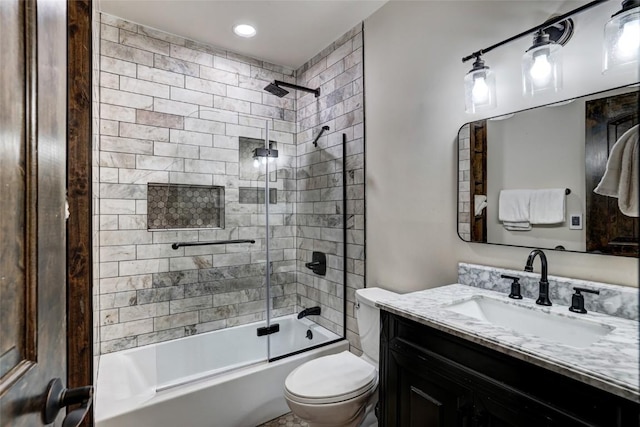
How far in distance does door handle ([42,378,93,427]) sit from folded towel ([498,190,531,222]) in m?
1.60

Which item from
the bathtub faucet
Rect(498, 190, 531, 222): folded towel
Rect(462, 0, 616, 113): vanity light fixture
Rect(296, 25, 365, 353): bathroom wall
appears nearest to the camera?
Rect(462, 0, 616, 113): vanity light fixture

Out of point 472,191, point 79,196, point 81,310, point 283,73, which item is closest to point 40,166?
point 79,196

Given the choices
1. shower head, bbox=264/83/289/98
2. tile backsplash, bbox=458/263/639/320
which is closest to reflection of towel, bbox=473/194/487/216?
tile backsplash, bbox=458/263/639/320

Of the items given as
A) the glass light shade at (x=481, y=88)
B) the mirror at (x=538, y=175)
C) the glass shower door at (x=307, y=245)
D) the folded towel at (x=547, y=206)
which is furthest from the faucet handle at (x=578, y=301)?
the glass shower door at (x=307, y=245)

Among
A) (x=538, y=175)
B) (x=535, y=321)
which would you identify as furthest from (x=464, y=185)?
(x=535, y=321)

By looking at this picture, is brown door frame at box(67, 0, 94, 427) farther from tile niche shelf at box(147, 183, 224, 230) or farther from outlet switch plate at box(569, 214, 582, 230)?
outlet switch plate at box(569, 214, 582, 230)

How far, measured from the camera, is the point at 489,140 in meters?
1.58

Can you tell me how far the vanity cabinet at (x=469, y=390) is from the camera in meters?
0.82

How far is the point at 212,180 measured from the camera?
2.67m

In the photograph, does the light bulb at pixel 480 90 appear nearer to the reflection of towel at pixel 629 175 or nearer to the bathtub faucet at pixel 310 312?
the reflection of towel at pixel 629 175

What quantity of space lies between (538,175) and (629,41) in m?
0.50

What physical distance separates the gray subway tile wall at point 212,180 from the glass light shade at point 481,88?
0.93 meters

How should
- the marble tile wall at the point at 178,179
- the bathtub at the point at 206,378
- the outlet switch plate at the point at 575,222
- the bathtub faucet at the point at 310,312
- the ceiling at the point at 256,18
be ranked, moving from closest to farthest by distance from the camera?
the outlet switch plate at the point at 575,222 < the bathtub at the point at 206,378 < the ceiling at the point at 256,18 < the marble tile wall at the point at 178,179 < the bathtub faucet at the point at 310,312

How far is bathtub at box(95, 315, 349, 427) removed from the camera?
1774mm
